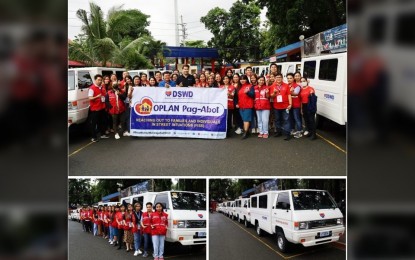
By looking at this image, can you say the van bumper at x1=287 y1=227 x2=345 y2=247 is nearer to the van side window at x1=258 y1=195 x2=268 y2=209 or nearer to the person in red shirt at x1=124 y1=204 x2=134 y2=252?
the van side window at x1=258 y1=195 x2=268 y2=209

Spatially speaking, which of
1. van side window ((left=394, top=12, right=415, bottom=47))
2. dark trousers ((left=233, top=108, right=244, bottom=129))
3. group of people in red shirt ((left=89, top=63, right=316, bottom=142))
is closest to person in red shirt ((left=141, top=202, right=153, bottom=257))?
group of people in red shirt ((left=89, top=63, right=316, bottom=142))

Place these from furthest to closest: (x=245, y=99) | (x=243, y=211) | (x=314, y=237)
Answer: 1. (x=245, y=99)
2. (x=243, y=211)
3. (x=314, y=237)

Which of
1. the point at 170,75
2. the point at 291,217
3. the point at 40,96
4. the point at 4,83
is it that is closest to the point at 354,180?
the point at 291,217

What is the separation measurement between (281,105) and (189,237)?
1.76 metres

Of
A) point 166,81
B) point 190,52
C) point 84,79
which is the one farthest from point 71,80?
point 190,52

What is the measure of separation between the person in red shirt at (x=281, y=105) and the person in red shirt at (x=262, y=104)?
0.09 meters

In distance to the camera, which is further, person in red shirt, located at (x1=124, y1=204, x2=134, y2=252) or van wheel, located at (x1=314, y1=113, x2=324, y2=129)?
van wheel, located at (x1=314, y1=113, x2=324, y2=129)

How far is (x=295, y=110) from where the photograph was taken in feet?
14.1

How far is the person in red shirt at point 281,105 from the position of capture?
401 cm

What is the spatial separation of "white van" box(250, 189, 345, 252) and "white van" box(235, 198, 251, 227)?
62mm

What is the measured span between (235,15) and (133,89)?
135cm

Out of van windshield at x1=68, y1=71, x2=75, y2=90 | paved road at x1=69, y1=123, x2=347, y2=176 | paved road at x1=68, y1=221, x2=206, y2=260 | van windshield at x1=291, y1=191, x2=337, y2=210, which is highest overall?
van windshield at x1=68, y1=71, x2=75, y2=90

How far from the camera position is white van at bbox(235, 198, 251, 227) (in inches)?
146

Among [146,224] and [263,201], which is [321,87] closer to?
[263,201]
